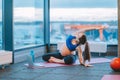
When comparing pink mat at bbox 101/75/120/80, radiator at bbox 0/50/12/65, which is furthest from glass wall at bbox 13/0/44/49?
pink mat at bbox 101/75/120/80

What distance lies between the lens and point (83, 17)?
34.9 ft

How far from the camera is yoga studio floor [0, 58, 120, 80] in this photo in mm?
5996

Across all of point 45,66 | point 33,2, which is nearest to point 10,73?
point 45,66

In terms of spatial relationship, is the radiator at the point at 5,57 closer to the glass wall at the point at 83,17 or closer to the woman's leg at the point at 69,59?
the woman's leg at the point at 69,59

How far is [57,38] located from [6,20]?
3233mm

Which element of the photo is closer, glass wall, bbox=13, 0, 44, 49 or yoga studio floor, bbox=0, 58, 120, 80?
yoga studio floor, bbox=0, 58, 120, 80

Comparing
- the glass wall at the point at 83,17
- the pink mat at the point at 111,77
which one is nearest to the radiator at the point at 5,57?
the pink mat at the point at 111,77

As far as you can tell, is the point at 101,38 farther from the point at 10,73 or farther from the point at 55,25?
the point at 10,73

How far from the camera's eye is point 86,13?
10.6m

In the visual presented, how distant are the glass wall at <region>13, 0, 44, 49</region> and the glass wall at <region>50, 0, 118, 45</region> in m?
0.61

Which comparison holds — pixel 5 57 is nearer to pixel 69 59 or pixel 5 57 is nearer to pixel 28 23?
pixel 69 59

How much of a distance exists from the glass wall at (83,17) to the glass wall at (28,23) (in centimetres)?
61

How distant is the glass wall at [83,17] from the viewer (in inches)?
404

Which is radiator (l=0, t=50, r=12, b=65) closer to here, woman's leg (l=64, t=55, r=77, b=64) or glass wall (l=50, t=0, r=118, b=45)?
woman's leg (l=64, t=55, r=77, b=64)
